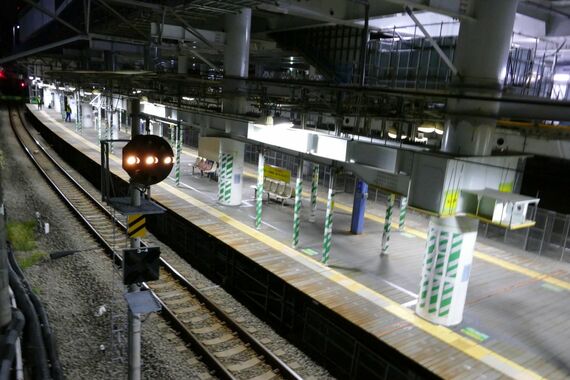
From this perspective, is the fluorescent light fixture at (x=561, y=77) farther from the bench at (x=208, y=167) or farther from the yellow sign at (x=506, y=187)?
the bench at (x=208, y=167)

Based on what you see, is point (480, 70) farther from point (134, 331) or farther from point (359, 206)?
point (134, 331)

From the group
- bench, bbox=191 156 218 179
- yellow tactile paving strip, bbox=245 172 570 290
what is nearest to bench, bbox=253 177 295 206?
yellow tactile paving strip, bbox=245 172 570 290

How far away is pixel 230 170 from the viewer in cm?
1358

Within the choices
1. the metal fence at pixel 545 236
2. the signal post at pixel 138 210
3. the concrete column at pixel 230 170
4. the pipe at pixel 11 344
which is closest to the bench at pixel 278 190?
the concrete column at pixel 230 170

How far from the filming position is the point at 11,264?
8.57 meters

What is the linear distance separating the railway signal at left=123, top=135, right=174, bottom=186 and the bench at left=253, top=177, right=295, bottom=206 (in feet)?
32.2

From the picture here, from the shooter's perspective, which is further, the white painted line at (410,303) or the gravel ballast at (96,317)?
the white painted line at (410,303)

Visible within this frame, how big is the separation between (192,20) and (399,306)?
10.0 m

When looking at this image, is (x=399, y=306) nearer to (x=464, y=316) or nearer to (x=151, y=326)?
(x=464, y=316)

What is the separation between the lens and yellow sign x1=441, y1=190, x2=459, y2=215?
650 centimetres

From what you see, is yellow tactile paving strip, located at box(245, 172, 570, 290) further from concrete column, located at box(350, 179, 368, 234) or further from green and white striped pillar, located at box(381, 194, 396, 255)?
green and white striped pillar, located at box(381, 194, 396, 255)

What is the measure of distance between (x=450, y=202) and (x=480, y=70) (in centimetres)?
203

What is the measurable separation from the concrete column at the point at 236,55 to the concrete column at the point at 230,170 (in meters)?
1.12

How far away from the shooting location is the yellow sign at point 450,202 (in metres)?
6.50
